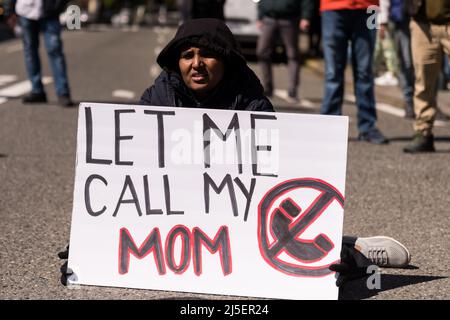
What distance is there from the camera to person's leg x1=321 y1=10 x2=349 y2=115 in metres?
8.52

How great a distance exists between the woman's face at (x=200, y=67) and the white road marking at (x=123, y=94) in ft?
26.8

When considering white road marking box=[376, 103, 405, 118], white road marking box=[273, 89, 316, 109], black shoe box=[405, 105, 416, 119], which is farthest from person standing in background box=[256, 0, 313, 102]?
black shoe box=[405, 105, 416, 119]

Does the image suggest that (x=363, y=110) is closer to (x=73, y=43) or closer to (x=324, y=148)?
(x=324, y=148)

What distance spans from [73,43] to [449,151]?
21.7 metres

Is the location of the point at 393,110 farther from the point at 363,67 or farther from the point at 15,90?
the point at 15,90

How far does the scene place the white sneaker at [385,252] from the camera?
438 centimetres

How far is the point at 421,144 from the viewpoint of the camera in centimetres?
818

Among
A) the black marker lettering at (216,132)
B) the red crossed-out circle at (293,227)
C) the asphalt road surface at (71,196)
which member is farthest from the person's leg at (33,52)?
the red crossed-out circle at (293,227)

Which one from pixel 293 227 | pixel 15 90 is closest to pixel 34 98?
pixel 15 90

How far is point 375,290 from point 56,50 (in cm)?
752

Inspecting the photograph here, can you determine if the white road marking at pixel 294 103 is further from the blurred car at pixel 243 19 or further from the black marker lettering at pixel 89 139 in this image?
the black marker lettering at pixel 89 139

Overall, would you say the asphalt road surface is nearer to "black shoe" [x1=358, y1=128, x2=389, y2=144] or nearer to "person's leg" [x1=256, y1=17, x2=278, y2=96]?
"black shoe" [x1=358, y1=128, x2=389, y2=144]

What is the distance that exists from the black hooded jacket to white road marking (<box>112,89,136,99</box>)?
8.11 meters

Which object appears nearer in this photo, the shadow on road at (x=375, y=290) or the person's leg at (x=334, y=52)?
the shadow on road at (x=375, y=290)
